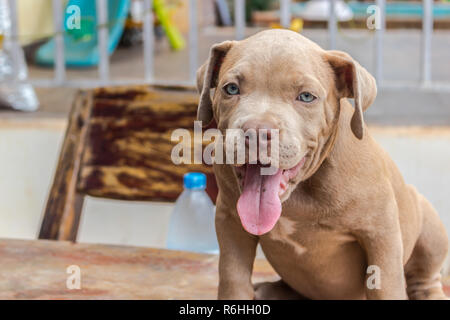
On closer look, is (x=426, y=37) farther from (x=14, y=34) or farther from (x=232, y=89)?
(x=232, y=89)

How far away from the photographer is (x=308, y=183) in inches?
42.0

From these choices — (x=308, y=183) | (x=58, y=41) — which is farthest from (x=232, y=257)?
(x=58, y=41)

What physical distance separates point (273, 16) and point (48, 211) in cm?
597

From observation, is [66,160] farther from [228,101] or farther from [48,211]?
[228,101]

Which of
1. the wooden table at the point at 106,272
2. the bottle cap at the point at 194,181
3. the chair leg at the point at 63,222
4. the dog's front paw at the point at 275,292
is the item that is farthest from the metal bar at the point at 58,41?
the dog's front paw at the point at 275,292

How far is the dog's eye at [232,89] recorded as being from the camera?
3.23 feet

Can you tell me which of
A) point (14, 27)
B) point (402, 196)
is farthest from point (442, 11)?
point (402, 196)

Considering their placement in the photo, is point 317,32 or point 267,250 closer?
point 267,250

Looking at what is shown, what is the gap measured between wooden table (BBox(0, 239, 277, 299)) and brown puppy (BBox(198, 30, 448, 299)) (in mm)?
198

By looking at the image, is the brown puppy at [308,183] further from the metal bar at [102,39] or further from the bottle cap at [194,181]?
the metal bar at [102,39]

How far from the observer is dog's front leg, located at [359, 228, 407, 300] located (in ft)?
3.54

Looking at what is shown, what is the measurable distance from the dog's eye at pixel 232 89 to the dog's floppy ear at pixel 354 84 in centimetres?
14

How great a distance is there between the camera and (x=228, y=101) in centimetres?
A: 99

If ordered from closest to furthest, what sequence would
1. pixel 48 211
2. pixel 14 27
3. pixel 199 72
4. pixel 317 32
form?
pixel 199 72, pixel 48 211, pixel 14 27, pixel 317 32
